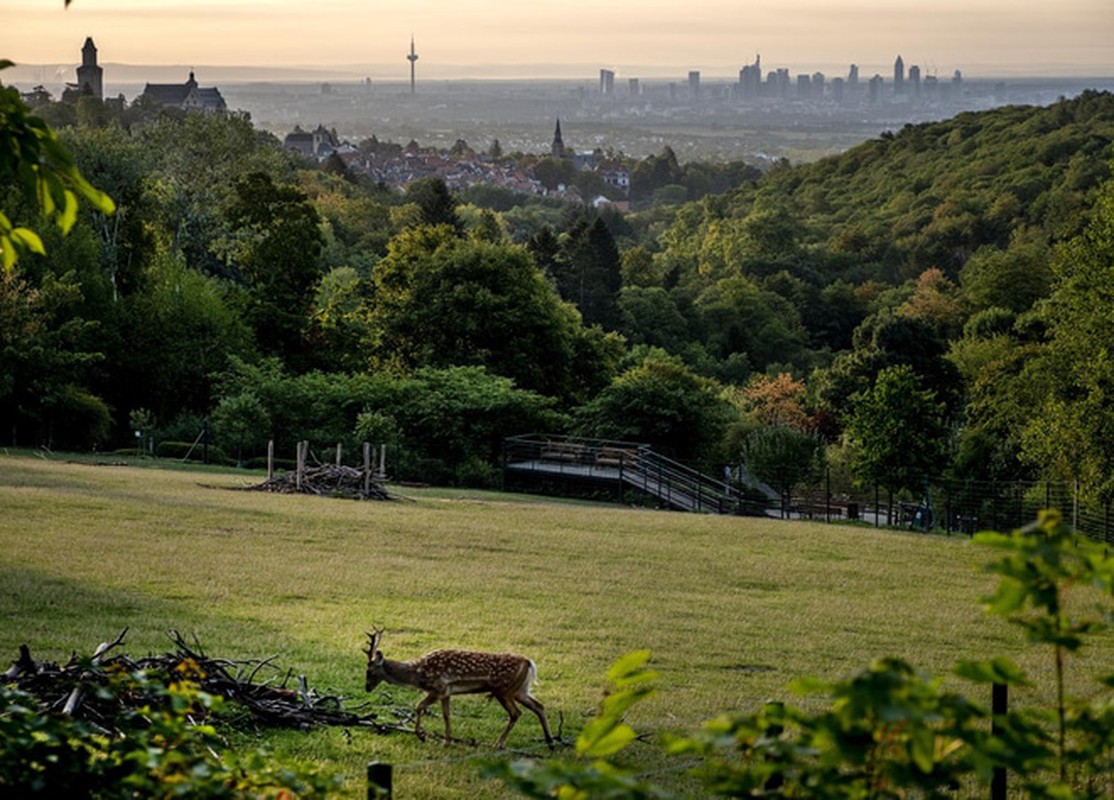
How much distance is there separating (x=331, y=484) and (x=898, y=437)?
16830 millimetres

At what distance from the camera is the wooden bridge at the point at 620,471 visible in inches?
1635

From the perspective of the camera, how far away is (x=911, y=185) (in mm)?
161250

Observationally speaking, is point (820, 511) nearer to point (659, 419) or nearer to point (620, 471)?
point (620, 471)

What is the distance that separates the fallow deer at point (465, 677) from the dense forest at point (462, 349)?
1269 centimetres

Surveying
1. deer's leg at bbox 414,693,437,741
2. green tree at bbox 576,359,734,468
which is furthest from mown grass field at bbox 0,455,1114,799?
green tree at bbox 576,359,734,468

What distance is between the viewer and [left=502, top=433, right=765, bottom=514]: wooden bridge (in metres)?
41.5

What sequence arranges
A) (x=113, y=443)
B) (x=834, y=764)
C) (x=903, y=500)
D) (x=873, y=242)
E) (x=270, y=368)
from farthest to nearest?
(x=873, y=242), (x=270, y=368), (x=113, y=443), (x=903, y=500), (x=834, y=764)

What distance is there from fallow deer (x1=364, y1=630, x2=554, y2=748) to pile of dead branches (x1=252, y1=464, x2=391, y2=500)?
71.9ft

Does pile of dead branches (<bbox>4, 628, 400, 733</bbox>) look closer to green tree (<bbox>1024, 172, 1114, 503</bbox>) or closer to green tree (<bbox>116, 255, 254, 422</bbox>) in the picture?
green tree (<bbox>1024, 172, 1114, 503</bbox>)

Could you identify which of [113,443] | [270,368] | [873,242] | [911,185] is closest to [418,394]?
[270,368]

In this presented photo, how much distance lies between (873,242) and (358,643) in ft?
417

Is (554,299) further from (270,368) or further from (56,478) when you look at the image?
(56,478)

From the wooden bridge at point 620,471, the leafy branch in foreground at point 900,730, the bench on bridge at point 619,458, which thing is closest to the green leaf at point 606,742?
the leafy branch in foreground at point 900,730

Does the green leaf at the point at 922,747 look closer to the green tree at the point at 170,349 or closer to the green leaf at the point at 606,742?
the green leaf at the point at 606,742
